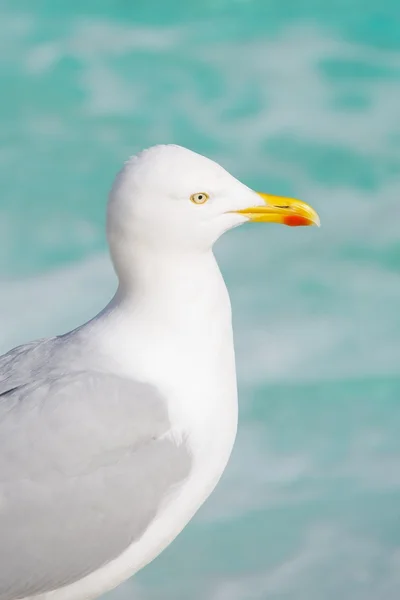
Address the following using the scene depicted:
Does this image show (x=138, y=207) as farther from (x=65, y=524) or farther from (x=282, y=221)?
(x=65, y=524)

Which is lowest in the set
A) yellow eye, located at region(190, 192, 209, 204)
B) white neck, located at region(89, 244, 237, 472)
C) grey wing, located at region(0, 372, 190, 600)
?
grey wing, located at region(0, 372, 190, 600)

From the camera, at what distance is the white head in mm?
6832

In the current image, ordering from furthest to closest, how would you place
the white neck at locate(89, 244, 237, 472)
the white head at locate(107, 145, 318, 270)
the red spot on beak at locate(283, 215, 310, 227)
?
the red spot on beak at locate(283, 215, 310, 227)
the white neck at locate(89, 244, 237, 472)
the white head at locate(107, 145, 318, 270)

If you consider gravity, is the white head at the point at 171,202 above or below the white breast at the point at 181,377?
above

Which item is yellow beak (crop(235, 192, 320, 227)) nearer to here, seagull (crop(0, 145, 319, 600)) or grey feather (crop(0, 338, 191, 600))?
seagull (crop(0, 145, 319, 600))

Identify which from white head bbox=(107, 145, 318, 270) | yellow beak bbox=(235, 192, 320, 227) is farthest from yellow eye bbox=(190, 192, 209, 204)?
yellow beak bbox=(235, 192, 320, 227)

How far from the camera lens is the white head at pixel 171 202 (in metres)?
6.83

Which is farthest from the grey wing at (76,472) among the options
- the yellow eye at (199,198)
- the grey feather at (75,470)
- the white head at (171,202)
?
the yellow eye at (199,198)

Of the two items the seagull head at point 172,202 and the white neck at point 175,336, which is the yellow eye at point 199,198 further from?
the white neck at point 175,336

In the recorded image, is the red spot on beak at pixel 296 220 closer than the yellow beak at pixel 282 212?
No

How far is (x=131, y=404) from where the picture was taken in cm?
691

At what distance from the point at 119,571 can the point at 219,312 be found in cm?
104

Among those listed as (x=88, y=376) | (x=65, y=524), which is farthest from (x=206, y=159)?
(x=65, y=524)

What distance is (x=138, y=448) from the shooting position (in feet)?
22.8
